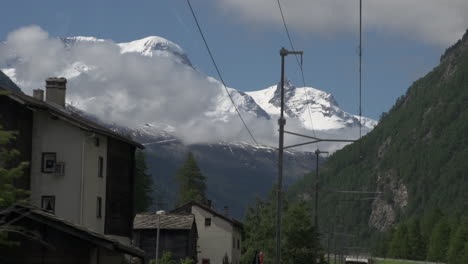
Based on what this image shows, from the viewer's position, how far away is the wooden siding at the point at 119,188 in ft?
220

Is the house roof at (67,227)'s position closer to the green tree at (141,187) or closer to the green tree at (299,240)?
the green tree at (299,240)

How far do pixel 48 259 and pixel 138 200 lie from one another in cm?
10664

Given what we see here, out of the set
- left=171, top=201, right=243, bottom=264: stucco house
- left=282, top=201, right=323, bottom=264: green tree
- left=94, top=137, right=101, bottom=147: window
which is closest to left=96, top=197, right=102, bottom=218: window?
left=94, top=137, right=101, bottom=147: window

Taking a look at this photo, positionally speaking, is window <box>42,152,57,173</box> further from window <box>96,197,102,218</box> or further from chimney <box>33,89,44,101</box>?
chimney <box>33,89,44,101</box>

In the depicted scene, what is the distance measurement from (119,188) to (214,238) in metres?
58.3

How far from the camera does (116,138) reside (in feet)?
218

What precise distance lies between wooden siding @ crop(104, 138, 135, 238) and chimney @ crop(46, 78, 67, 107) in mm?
5392

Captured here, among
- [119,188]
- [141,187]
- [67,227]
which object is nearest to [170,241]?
[119,188]

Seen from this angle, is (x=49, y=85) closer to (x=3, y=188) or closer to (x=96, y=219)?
(x=96, y=219)

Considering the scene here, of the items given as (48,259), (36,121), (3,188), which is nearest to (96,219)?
(36,121)

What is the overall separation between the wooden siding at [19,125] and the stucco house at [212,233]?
216 ft

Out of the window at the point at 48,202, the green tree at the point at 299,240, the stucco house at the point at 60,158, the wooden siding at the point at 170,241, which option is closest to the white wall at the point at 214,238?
the green tree at the point at 299,240

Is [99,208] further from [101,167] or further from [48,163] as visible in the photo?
[48,163]

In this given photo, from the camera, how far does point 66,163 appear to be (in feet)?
203
